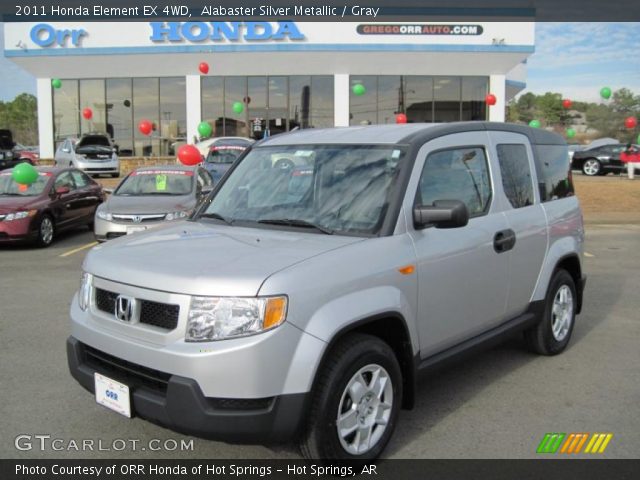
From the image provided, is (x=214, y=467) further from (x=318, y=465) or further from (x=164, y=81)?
(x=164, y=81)

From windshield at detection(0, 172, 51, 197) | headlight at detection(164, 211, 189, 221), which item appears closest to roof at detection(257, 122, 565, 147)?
headlight at detection(164, 211, 189, 221)

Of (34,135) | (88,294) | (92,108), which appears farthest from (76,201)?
(34,135)

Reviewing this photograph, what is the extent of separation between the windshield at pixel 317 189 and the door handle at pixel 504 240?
1012 mm

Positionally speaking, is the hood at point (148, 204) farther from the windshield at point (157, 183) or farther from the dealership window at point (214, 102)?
the dealership window at point (214, 102)

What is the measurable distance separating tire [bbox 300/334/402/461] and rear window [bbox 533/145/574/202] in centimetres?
247

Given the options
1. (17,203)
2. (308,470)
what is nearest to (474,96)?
(17,203)

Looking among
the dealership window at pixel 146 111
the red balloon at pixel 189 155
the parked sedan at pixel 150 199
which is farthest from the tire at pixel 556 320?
the dealership window at pixel 146 111

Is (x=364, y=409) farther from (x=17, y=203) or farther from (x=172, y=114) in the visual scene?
(x=172, y=114)

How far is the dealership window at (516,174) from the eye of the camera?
15.5 feet

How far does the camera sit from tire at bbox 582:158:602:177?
2706 cm

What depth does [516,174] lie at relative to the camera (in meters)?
4.89

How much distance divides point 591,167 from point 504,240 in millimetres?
25427

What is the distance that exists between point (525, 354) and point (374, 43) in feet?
75.7

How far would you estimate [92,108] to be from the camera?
2877cm
